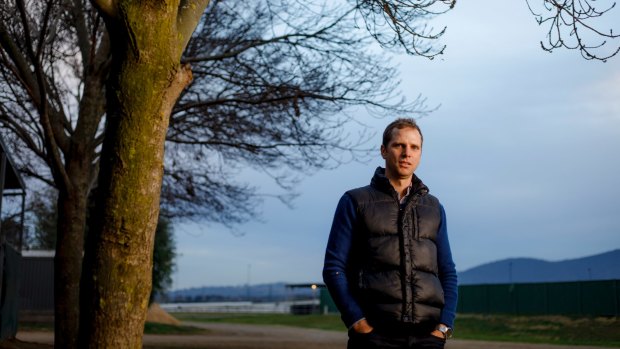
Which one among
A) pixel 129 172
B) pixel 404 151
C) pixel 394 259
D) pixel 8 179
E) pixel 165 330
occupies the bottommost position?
pixel 165 330

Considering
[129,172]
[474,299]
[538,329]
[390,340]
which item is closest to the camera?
[390,340]

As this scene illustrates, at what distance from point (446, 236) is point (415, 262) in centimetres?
37

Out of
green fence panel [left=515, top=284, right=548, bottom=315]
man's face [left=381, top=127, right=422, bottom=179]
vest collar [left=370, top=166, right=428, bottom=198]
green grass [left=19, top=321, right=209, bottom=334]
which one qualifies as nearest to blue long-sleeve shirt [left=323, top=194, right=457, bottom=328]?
vest collar [left=370, top=166, right=428, bottom=198]

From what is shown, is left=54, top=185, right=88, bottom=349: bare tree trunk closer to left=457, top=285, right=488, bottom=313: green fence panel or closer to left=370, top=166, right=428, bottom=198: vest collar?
left=370, top=166, right=428, bottom=198: vest collar

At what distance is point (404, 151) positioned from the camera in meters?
4.22

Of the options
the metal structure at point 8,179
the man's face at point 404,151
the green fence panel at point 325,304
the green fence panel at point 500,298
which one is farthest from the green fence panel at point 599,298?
the man's face at point 404,151

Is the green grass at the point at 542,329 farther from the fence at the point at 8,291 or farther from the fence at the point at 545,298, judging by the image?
the fence at the point at 8,291

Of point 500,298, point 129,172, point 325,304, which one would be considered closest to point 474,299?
point 500,298

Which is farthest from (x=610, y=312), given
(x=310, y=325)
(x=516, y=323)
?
(x=310, y=325)

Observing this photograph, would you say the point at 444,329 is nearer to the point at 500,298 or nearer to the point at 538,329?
the point at 538,329

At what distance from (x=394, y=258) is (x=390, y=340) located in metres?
0.39

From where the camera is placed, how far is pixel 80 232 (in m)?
14.6

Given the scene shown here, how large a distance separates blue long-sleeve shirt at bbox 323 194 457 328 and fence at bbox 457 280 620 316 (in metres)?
31.4

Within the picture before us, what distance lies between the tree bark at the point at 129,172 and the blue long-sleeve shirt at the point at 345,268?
2216 mm
